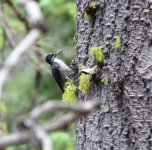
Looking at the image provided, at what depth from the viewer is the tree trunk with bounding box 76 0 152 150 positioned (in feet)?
6.30

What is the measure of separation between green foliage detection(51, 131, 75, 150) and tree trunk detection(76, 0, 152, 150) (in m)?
3.47

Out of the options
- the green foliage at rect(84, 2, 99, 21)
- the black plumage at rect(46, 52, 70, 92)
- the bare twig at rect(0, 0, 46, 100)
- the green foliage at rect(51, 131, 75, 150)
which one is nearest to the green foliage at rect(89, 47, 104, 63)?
the green foliage at rect(84, 2, 99, 21)

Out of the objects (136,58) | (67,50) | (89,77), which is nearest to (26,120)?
(136,58)

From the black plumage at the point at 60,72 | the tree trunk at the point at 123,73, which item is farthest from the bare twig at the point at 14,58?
the black plumage at the point at 60,72

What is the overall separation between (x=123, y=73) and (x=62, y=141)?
375cm

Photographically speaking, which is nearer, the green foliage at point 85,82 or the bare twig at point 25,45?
the bare twig at point 25,45

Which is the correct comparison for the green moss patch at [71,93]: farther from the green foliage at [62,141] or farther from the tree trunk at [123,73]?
the green foliage at [62,141]

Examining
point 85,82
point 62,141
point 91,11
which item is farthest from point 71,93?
point 62,141

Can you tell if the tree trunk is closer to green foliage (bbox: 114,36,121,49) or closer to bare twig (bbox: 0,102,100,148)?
green foliage (bbox: 114,36,121,49)

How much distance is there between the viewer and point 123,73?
6.43ft

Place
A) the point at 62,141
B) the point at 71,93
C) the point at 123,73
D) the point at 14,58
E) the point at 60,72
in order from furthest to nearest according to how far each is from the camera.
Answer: the point at 62,141 < the point at 60,72 < the point at 71,93 < the point at 123,73 < the point at 14,58

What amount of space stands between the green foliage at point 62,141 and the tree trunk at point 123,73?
347cm

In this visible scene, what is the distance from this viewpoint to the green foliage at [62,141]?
5.55m

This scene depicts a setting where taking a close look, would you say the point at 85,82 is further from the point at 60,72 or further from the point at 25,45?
the point at 25,45
